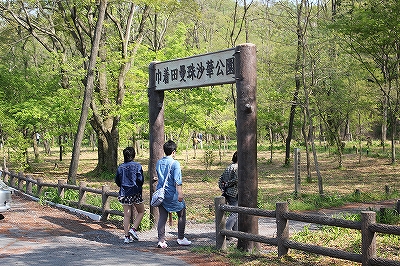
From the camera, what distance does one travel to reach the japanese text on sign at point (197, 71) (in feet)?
26.5

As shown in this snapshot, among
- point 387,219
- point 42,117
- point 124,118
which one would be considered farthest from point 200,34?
point 387,219

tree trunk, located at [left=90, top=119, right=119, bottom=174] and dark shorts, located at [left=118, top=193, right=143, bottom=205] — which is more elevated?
tree trunk, located at [left=90, top=119, right=119, bottom=174]

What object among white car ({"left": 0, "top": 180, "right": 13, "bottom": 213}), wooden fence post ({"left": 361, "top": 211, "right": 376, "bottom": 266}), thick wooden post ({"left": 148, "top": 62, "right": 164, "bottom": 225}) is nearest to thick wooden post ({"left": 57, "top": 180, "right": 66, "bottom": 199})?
white car ({"left": 0, "top": 180, "right": 13, "bottom": 213})

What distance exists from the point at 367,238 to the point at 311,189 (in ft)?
51.4

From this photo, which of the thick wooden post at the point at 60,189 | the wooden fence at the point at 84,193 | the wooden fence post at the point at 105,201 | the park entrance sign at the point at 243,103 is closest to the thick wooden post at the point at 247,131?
the park entrance sign at the point at 243,103

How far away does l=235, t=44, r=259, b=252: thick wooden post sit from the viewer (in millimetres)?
7719

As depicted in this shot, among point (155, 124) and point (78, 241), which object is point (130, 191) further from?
point (155, 124)

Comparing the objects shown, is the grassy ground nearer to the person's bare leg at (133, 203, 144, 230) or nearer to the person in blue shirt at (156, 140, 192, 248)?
the person in blue shirt at (156, 140, 192, 248)

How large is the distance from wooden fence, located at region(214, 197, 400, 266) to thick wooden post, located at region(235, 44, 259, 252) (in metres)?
0.26

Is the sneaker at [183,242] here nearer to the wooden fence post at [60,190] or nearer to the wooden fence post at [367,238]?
the wooden fence post at [367,238]

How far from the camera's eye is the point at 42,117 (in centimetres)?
2475

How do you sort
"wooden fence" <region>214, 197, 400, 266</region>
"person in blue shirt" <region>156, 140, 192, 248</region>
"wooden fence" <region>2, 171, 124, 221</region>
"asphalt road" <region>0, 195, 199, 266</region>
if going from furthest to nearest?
"wooden fence" <region>2, 171, 124, 221</region> < "person in blue shirt" <region>156, 140, 192, 248</region> < "asphalt road" <region>0, 195, 199, 266</region> < "wooden fence" <region>214, 197, 400, 266</region>

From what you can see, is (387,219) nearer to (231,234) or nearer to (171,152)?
(231,234)

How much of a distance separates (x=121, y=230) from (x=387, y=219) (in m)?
5.46
